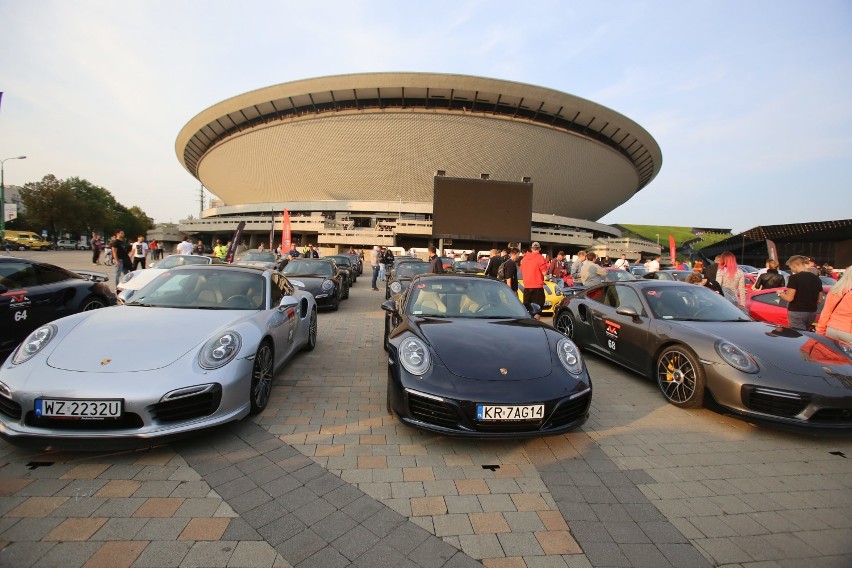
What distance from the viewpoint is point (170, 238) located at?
8019 centimetres

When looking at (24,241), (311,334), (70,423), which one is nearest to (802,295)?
(311,334)

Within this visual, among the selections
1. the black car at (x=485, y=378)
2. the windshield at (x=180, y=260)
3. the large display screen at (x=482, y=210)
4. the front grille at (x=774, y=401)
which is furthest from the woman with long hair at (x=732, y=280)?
the windshield at (x=180, y=260)

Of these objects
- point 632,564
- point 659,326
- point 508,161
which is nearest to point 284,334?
point 632,564

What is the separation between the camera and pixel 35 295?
5.25m

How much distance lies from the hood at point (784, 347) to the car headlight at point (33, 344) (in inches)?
241

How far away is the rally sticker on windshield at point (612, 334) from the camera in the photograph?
5.50m

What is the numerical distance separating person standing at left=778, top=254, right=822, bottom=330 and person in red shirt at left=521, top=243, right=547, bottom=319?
3.69 meters

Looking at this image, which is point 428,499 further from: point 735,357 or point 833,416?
point 833,416

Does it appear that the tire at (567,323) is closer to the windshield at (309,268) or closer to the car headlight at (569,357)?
the car headlight at (569,357)

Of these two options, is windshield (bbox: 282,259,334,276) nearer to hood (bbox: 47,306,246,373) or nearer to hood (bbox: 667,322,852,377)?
hood (bbox: 47,306,246,373)

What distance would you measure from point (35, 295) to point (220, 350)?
398cm

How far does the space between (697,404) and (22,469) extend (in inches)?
223

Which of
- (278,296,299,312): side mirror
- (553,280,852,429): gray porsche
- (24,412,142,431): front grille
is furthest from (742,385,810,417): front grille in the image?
(24,412,142,431): front grille

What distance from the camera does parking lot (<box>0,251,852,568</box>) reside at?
81.1 inches
